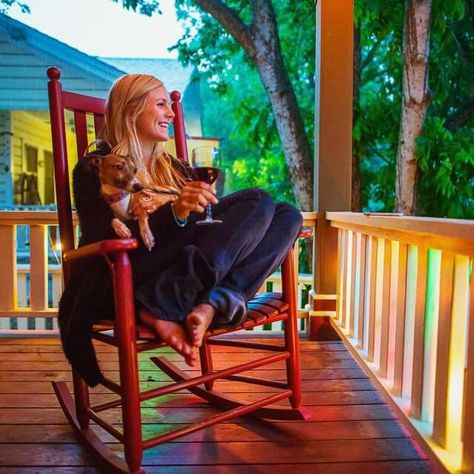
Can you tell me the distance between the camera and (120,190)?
4.50ft

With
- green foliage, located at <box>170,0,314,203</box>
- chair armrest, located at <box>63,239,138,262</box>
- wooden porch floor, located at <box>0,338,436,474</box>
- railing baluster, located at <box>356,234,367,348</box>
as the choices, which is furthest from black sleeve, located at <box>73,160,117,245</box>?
green foliage, located at <box>170,0,314,203</box>

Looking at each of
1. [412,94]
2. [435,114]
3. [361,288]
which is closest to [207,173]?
[361,288]

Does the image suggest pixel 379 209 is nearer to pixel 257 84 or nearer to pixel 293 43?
pixel 293 43

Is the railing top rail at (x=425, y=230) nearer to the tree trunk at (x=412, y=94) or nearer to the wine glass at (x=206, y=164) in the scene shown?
the wine glass at (x=206, y=164)

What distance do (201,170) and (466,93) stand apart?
4.36m

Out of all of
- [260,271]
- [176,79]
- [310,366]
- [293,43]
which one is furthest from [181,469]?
[176,79]

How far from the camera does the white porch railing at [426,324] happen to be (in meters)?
1.07

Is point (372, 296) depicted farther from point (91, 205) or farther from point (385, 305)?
point (91, 205)

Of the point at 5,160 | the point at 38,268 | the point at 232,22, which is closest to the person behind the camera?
the point at 38,268

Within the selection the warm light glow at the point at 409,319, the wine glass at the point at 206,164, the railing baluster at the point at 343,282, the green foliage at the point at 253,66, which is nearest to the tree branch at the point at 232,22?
the green foliage at the point at 253,66

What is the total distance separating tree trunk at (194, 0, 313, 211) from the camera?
4492 millimetres

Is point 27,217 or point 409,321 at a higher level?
point 27,217

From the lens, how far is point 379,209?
5.29 m

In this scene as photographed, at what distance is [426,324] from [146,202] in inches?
32.7
